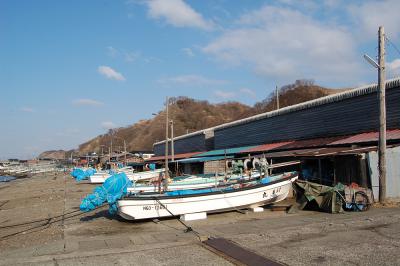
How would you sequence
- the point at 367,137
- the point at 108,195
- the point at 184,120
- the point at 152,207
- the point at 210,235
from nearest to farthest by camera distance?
the point at 210,235
the point at 152,207
the point at 108,195
the point at 367,137
the point at 184,120

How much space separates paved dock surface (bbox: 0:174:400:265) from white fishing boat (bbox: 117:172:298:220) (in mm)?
414

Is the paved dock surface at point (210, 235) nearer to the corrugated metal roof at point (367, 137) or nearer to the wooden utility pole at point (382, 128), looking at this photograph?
the wooden utility pole at point (382, 128)

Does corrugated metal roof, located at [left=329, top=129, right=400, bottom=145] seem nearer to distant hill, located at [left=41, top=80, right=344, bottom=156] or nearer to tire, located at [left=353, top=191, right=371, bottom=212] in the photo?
tire, located at [left=353, top=191, right=371, bottom=212]

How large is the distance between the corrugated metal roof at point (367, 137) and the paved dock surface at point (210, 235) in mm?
4069

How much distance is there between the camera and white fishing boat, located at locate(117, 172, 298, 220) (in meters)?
16.4

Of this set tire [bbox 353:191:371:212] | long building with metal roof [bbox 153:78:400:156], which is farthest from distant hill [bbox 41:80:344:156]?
tire [bbox 353:191:371:212]

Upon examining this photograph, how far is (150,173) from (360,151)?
89.4ft

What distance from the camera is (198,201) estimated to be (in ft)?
55.7

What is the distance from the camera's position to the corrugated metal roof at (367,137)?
1986cm

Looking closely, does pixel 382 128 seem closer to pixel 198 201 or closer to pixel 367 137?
pixel 367 137

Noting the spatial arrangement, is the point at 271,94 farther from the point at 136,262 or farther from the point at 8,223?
the point at 136,262

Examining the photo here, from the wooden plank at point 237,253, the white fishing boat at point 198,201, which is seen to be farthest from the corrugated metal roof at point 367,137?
the wooden plank at point 237,253

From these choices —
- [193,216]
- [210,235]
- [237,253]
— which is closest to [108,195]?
[193,216]

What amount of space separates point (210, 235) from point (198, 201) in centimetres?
416
